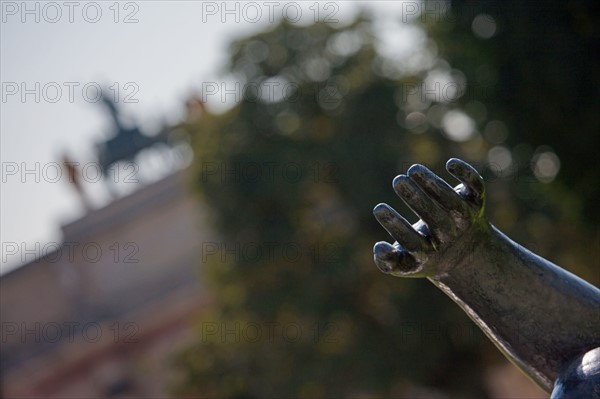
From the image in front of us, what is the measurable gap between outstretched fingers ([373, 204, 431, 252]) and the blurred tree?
70.7 ft

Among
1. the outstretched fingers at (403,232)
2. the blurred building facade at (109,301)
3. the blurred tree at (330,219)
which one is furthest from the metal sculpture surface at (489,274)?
the blurred building facade at (109,301)

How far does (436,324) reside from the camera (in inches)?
1062

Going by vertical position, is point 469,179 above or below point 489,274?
above

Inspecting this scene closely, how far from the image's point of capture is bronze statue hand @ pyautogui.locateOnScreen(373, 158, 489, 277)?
3932 millimetres

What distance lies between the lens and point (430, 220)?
155 inches

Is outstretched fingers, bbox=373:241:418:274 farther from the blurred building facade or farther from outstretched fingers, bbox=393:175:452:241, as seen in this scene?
the blurred building facade

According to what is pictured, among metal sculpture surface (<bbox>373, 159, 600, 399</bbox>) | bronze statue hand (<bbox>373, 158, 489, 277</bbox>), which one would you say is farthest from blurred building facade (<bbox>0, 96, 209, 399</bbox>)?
bronze statue hand (<bbox>373, 158, 489, 277</bbox>)

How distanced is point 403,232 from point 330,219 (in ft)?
80.5

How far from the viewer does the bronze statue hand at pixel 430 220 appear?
393cm

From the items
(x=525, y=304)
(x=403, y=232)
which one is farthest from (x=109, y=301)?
(x=403, y=232)

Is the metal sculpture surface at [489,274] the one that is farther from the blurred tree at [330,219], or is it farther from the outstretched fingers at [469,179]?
the blurred tree at [330,219]

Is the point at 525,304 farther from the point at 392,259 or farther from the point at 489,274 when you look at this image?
the point at 392,259

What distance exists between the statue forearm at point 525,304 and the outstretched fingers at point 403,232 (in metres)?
0.18

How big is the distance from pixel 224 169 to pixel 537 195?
7.56 meters
